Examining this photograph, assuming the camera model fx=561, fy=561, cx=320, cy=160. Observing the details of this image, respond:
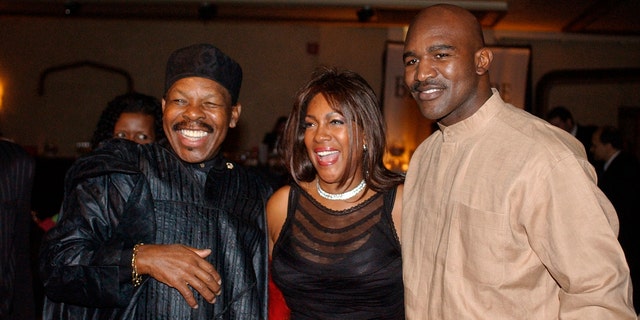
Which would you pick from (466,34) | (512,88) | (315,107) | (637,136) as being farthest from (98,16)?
(637,136)

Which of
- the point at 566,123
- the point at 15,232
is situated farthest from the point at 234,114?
the point at 566,123

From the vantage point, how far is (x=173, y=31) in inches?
366

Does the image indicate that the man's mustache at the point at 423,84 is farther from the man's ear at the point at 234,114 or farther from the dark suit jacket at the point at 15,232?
the dark suit jacket at the point at 15,232

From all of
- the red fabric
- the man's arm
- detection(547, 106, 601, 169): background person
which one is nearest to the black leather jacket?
the red fabric

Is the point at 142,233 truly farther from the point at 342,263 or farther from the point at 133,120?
the point at 133,120

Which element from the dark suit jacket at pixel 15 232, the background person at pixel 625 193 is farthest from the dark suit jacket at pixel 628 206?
the dark suit jacket at pixel 15 232

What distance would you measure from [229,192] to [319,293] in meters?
0.55

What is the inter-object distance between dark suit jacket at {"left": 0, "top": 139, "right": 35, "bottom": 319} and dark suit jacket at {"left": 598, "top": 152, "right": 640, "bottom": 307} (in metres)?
4.33

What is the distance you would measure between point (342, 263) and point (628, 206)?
11.5 ft

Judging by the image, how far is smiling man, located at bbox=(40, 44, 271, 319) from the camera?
1.75 meters

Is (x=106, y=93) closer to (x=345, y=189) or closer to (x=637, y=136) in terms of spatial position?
(x=345, y=189)

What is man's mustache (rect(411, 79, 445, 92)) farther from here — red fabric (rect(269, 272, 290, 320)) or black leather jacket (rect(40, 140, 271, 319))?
red fabric (rect(269, 272, 290, 320))

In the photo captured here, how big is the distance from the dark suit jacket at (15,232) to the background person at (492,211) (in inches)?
65.0

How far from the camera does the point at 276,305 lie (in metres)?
2.32
